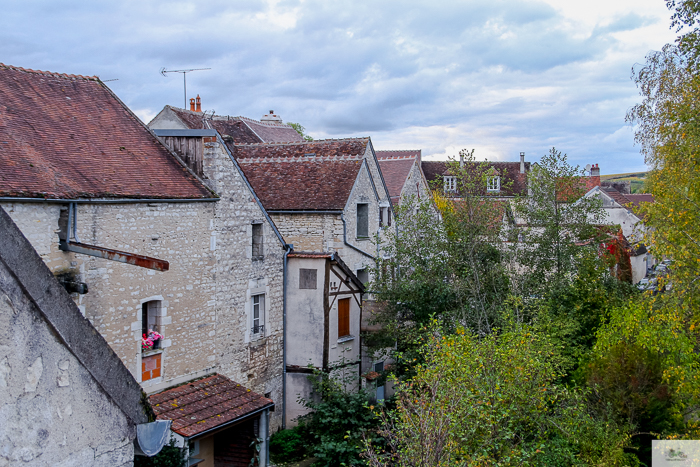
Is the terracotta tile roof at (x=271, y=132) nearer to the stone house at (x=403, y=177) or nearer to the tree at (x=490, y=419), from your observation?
the stone house at (x=403, y=177)

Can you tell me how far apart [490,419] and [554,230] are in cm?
1191

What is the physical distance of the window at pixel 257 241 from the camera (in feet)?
50.0

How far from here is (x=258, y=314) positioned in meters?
15.4

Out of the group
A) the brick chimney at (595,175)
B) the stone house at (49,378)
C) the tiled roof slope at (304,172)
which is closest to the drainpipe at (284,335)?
the tiled roof slope at (304,172)

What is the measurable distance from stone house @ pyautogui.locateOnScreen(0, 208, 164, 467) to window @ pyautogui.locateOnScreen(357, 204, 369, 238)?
1671 cm

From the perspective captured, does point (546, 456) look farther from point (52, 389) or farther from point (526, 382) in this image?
point (52, 389)

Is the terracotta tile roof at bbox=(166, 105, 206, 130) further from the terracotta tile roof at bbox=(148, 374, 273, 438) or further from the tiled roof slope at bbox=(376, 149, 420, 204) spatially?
the terracotta tile roof at bbox=(148, 374, 273, 438)

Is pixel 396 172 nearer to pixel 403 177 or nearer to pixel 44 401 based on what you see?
pixel 403 177

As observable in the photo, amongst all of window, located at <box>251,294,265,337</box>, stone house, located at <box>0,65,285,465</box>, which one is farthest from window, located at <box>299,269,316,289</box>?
window, located at <box>251,294,265,337</box>

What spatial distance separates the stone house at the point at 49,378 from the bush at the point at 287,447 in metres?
11.2

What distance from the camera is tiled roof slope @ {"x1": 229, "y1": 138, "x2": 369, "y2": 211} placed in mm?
18969

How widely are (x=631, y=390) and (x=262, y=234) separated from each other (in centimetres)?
957

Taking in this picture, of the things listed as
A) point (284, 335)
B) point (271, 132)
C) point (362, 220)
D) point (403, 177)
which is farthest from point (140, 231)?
point (403, 177)

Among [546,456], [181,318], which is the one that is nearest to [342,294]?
[181,318]
